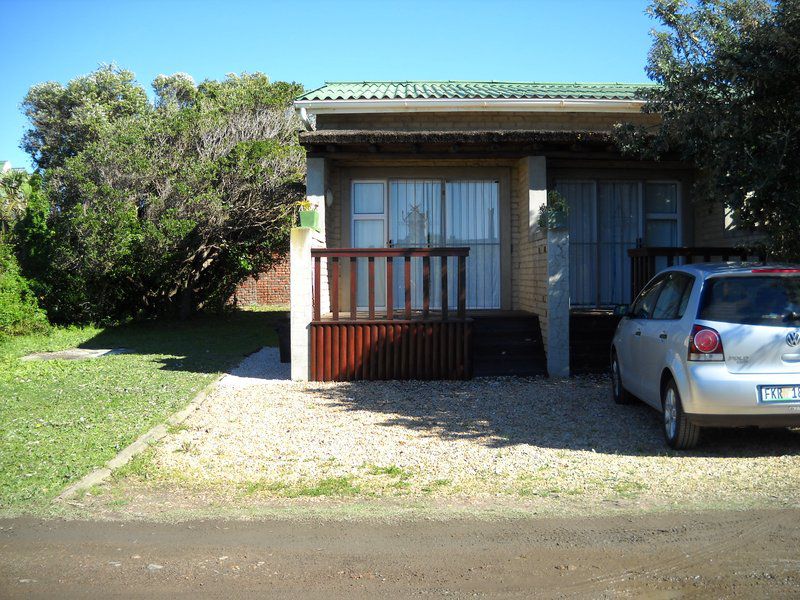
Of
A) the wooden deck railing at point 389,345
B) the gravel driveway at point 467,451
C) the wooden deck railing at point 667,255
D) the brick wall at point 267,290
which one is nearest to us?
the gravel driveway at point 467,451

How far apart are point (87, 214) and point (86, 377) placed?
19.9 ft

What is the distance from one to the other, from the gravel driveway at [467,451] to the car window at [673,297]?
125cm

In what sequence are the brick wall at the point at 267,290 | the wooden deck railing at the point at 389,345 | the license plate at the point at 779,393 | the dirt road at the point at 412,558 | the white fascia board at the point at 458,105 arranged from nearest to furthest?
1. the dirt road at the point at 412,558
2. the license plate at the point at 779,393
3. the wooden deck railing at the point at 389,345
4. the white fascia board at the point at 458,105
5. the brick wall at the point at 267,290

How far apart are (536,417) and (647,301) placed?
70.3 inches

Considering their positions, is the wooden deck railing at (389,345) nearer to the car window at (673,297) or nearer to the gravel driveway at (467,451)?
the gravel driveway at (467,451)

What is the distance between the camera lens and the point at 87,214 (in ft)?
52.8

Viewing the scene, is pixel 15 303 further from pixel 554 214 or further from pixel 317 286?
pixel 554 214

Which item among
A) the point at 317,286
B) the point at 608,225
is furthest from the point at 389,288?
the point at 608,225

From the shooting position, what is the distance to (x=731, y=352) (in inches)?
252

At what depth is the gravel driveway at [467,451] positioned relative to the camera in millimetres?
5926

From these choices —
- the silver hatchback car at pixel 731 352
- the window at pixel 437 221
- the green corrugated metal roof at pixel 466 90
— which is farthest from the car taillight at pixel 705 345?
the window at pixel 437 221

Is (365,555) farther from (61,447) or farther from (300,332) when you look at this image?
(300,332)

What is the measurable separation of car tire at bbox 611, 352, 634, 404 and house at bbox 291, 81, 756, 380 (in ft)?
6.33

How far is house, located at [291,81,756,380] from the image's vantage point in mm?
11078
